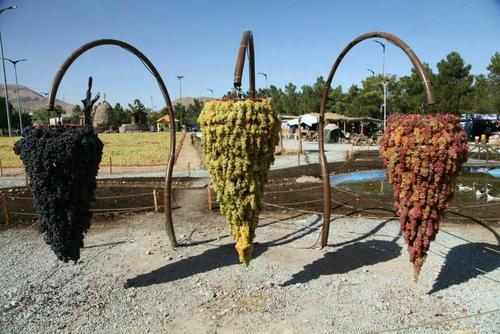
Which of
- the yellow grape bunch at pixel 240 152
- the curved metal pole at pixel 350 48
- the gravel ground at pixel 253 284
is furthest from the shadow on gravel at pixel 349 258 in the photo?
the yellow grape bunch at pixel 240 152

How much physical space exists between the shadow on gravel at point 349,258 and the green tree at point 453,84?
35189 millimetres

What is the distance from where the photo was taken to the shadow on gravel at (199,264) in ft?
24.1

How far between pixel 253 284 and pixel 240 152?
278 centimetres

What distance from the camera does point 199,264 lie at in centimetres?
803

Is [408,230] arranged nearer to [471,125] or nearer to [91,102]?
[91,102]

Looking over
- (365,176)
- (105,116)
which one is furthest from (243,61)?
(105,116)

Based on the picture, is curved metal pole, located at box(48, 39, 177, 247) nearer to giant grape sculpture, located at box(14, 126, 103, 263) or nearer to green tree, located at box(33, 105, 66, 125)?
green tree, located at box(33, 105, 66, 125)

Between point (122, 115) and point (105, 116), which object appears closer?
point (105, 116)

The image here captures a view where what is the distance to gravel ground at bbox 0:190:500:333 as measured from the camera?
5.82 meters

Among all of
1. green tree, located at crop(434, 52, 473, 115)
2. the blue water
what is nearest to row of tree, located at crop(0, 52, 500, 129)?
green tree, located at crop(434, 52, 473, 115)

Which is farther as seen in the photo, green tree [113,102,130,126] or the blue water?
green tree [113,102,130,126]

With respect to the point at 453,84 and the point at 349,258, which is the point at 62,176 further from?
the point at 453,84

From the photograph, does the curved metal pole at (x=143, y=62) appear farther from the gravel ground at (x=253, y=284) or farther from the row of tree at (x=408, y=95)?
the row of tree at (x=408, y=95)

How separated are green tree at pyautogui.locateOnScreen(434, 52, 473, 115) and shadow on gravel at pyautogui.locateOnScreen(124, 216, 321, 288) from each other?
1437 inches
